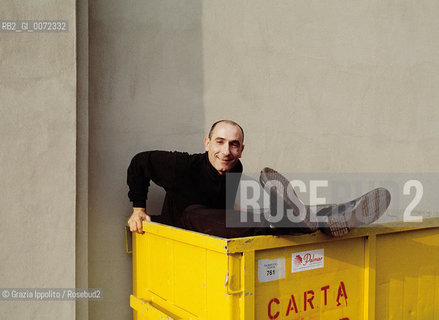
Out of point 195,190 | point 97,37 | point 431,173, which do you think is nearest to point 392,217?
point 195,190

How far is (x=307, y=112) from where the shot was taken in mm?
4465

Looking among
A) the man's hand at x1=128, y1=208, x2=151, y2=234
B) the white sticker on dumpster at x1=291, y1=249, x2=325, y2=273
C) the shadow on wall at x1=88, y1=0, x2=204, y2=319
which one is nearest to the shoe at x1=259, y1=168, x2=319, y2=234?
the white sticker on dumpster at x1=291, y1=249, x2=325, y2=273

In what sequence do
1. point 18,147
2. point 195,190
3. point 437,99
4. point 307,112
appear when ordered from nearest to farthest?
point 18,147, point 195,190, point 307,112, point 437,99

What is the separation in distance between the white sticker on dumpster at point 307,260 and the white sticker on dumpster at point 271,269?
0.07 meters

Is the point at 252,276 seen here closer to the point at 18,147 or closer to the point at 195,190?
the point at 195,190

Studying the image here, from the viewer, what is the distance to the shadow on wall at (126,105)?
3.39 metres

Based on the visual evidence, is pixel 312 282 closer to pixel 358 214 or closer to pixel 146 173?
pixel 358 214

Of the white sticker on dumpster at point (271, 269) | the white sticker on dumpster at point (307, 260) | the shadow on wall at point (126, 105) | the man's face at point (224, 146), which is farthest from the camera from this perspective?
the shadow on wall at point (126, 105)

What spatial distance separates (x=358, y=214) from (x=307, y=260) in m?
0.39

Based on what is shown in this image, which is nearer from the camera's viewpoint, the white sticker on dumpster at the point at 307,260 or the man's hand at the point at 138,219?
the white sticker on dumpster at the point at 307,260

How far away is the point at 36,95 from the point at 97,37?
876 millimetres

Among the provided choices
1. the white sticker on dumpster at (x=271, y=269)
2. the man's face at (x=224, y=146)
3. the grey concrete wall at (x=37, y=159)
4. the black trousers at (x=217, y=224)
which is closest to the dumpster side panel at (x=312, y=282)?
the white sticker on dumpster at (x=271, y=269)

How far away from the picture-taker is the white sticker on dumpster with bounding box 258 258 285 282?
228 centimetres

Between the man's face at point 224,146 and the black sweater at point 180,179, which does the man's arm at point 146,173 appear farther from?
the man's face at point 224,146
